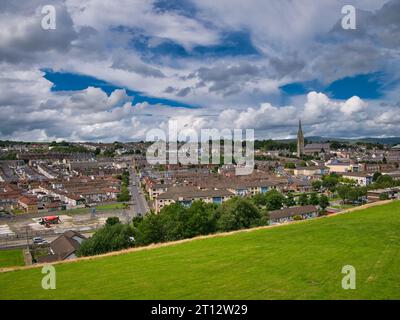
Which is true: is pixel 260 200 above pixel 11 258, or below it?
above

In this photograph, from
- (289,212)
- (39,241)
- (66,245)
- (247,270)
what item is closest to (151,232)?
(66,245)

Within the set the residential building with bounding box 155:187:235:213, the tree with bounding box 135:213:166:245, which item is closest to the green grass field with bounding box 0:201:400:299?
the tree with bounding box 135:213:166:245

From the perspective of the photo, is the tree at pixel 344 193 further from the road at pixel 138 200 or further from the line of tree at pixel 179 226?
the line of tree at pixel 179 226

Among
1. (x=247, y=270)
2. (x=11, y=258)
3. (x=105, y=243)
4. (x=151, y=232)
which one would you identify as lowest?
(x=11, y=258)

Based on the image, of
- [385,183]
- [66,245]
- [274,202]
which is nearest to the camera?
[66,245]

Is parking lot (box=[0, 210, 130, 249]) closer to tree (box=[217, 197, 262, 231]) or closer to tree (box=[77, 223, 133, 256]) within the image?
tree (box=[77, 223, 133, 256])

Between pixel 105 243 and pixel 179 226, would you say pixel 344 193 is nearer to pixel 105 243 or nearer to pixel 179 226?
pixel 179 226
